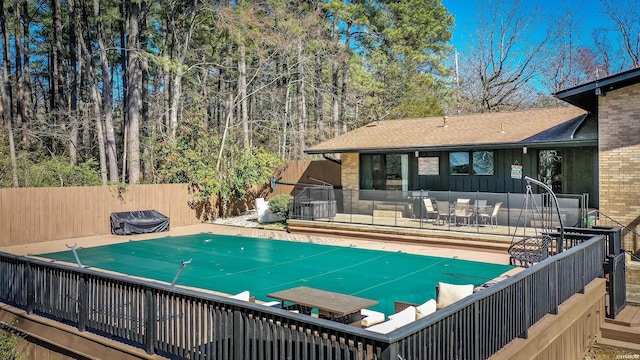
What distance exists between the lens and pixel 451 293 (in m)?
6.11

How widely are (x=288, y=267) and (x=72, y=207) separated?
32.5ft

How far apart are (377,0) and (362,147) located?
15.7 m

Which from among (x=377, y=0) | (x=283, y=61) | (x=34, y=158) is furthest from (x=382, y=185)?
(x=34, y=158)

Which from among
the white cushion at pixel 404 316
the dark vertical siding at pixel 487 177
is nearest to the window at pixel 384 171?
the dark vertical siding at pixel 487 177

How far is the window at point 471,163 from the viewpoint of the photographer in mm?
16228

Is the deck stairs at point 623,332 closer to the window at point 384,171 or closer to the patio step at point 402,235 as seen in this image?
the patio step at point 402,235

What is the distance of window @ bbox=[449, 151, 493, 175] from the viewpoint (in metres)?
16.2

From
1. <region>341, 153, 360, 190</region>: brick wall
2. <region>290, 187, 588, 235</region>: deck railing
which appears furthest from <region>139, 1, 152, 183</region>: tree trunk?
<region>290, 187, 588, 235</region>: deck railing

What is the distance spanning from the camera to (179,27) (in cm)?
2795

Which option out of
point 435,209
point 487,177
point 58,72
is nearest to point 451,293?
point 435,209

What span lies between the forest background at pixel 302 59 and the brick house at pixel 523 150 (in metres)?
6.47

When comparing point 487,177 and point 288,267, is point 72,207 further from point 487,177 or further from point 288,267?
point 487,177

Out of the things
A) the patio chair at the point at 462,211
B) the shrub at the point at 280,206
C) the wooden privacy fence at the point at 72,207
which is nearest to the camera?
the patio chair at the point at 462,211

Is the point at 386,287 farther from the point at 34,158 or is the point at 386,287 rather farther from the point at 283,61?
the point at 34,158
